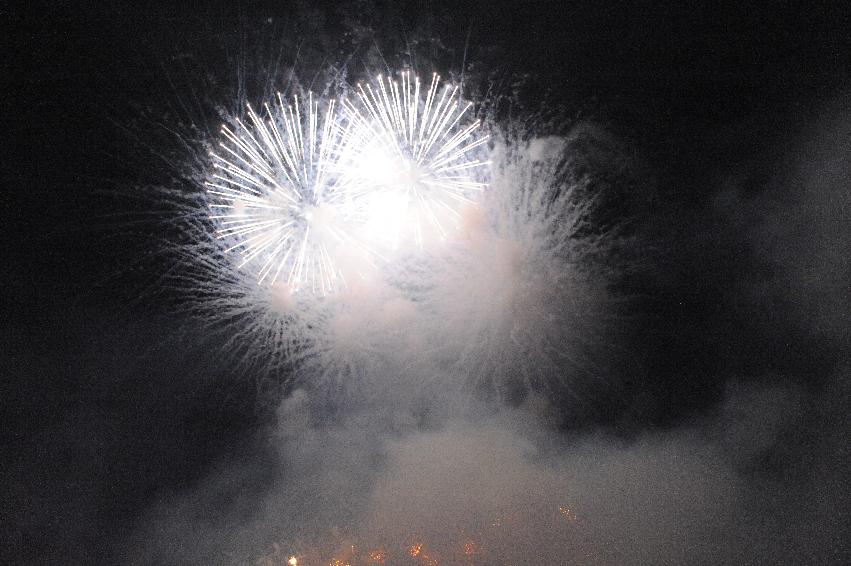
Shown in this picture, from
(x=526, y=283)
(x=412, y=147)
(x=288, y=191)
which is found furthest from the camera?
(x=526, y=283)

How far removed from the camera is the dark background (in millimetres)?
6516

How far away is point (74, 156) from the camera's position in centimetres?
728

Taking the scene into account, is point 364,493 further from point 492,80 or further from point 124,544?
point 492,80

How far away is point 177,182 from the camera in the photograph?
724cm

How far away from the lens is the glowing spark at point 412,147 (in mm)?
6684

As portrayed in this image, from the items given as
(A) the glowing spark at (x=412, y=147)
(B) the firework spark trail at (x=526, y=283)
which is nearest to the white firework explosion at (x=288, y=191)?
(A) the glowing spark at (x=412, y=147)

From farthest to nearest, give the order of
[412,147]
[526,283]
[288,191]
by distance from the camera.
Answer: [526,283], [288,191], [412,147]

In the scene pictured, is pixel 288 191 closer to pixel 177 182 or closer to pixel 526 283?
pixel 177 182

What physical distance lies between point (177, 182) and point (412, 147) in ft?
9.92

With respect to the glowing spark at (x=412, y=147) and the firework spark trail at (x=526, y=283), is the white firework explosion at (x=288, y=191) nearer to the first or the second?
the glowing spark at (x=412, y=147)

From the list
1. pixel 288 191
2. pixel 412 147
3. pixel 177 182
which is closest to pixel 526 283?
pixel 412 147

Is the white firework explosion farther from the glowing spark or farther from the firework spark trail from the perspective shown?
the firework spark trail

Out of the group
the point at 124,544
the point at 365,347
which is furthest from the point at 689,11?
the point at 124,544

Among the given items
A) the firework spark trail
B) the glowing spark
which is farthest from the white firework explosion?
the firework spark trail
